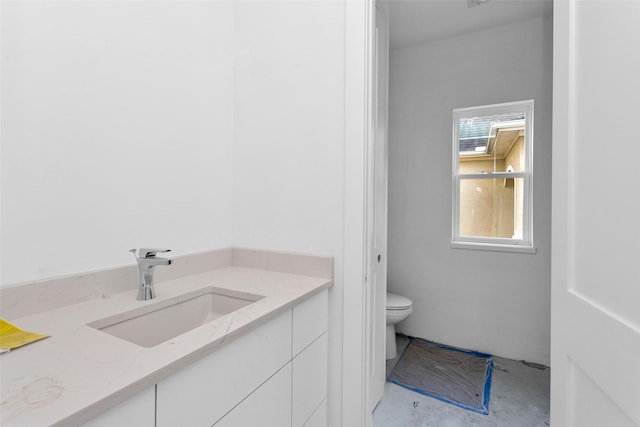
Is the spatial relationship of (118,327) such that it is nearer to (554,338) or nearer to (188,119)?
(188,119)

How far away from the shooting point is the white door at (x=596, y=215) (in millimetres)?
598

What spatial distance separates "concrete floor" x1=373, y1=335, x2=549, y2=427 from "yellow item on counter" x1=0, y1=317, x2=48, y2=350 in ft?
5.16

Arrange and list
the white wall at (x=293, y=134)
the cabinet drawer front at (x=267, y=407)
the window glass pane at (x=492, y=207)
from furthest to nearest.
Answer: the window glass pane at (x=492, y=207)
the white wall at (x=293, y=134)
the cabinet drawer front at (x=267, y=407)

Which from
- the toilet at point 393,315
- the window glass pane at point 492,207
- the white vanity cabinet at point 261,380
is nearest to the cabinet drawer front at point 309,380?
the white vanity cabinet at point 261,380

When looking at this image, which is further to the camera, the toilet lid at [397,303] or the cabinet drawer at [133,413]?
the toilet lid at [397,303]

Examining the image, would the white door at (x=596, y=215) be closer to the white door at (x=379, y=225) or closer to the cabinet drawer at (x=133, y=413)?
the white door at (x=379, y=225)

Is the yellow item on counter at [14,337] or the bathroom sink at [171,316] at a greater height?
the yellow item on counter at [14,337]

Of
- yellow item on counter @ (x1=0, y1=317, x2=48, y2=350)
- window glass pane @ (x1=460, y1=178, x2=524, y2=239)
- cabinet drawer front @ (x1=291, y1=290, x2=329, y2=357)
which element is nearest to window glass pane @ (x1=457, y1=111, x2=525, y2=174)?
window glass pane @ (x1=460, y1=178, x2=524, y2=239)

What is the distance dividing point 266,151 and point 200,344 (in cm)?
95

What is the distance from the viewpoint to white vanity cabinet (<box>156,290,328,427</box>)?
0.64 metres

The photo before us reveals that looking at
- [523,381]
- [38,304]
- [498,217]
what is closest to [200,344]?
[38,304]

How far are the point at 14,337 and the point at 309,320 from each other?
80 cm

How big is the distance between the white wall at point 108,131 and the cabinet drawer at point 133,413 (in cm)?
57

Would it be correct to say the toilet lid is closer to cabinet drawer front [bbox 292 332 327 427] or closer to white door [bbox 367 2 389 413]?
white door [bbox 367 2 389 413]
